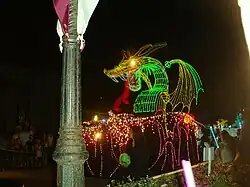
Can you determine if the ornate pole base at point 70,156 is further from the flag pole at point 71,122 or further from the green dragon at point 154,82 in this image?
the green dragon at point 154,82

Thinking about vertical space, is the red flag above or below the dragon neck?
below

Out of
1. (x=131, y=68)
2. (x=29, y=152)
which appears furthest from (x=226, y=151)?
(x=29, y=152)

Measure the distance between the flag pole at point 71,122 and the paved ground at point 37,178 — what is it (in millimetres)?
8226

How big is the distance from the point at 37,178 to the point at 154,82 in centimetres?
522

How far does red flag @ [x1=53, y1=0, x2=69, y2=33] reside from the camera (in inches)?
181

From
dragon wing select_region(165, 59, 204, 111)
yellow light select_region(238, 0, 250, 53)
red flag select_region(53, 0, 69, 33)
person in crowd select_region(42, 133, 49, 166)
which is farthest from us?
person in crowd select_region(42, 133, 49, 166)

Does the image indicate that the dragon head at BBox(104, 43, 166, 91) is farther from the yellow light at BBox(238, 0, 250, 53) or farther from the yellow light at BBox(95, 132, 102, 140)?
the yellow light at BBox(238, 0, 250, 53)

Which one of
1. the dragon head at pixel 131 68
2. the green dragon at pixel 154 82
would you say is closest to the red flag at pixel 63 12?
the green dragon at pixel 154 82

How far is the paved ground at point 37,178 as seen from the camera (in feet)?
42.5

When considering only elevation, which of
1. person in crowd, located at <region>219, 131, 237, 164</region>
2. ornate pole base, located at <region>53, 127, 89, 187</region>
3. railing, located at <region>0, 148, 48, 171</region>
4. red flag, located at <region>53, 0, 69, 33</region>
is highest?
red flag, located at <region>53, 0, 69, 33</region>

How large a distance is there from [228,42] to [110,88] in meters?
8.32

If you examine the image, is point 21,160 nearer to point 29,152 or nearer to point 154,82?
point 29,152

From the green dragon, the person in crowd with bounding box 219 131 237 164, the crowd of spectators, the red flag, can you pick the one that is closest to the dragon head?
the green dragon

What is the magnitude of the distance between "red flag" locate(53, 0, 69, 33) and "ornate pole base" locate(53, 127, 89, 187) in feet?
3.62
